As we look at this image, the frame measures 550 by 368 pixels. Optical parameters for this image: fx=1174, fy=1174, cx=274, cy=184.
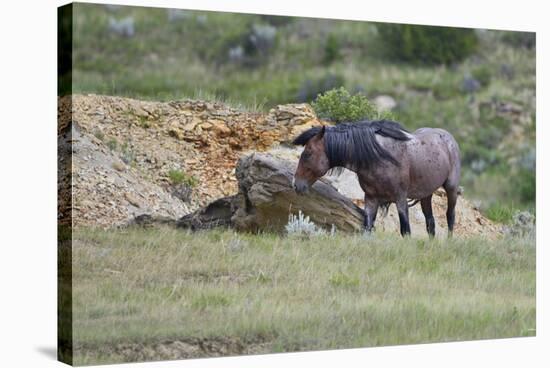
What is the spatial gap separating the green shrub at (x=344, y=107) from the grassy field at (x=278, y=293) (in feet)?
4.72

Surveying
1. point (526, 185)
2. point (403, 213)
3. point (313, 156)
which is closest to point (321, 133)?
point (313, 156)

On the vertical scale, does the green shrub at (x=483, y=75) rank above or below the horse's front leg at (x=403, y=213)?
above

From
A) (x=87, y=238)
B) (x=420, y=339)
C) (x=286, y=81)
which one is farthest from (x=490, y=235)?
(x=87, y=238)

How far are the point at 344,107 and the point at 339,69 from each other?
47cm

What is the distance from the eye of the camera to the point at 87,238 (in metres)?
12.2

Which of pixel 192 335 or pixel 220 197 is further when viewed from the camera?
pixel 220 197

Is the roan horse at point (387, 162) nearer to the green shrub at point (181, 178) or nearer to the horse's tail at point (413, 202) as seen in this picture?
the horse's tail at point (413, 202)

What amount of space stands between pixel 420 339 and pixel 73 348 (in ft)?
13.3

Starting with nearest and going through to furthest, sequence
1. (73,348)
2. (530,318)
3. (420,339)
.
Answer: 1. (73,348)
2. (420,339)
3. (530,318)

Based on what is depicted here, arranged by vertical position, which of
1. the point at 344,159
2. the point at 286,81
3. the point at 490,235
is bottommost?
the point at 490,235

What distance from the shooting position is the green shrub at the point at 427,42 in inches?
A: 570

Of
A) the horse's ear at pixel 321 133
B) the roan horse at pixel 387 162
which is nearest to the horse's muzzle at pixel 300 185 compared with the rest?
the roan horse at pixel 387 162

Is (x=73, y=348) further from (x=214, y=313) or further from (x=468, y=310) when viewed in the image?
(x=468, y=310)

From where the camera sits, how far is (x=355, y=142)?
13.8m
